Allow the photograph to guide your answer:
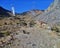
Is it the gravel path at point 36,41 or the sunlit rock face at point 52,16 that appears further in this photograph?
the sunlit rock face at point 52,16

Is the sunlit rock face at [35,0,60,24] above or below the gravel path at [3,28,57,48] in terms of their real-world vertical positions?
above

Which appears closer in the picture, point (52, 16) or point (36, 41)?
point (36, 41)

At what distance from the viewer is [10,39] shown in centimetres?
A: 2584

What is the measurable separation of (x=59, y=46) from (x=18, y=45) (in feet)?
16.3

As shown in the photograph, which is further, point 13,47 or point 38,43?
point 38,43

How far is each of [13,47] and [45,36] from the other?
21.1 feet

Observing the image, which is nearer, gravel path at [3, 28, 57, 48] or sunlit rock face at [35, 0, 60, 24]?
gravel path at [3, 28, 57, 48]

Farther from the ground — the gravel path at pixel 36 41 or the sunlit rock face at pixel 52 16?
the sunlit rock face at pixel 52 16

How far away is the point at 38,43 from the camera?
79.4 feet

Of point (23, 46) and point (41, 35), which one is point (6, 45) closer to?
point (23, 46)

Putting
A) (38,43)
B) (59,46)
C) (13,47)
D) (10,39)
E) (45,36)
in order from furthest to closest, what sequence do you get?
(45,36), (10,39), (38,43), (13,47), (59,46)

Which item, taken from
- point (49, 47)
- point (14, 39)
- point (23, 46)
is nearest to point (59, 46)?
point (49, 47)

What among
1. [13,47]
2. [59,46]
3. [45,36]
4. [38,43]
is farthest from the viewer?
[45,36]

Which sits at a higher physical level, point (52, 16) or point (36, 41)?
point (52, 16)
